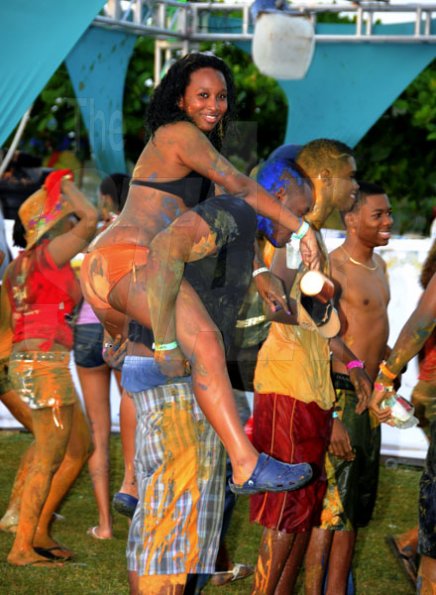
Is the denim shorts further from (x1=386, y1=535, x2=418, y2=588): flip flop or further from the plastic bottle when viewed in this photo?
the plastic bottle

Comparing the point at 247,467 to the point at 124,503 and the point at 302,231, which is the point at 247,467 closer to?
the point at 302,231

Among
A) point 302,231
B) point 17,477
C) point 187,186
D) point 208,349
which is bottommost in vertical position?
point 17,477

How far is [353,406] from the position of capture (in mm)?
4629

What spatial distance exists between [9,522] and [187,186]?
10.6 ft

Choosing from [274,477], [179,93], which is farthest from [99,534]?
[179,93]

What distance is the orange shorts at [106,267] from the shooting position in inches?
127

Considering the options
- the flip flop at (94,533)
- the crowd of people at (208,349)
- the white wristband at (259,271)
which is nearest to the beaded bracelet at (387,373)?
the crowd of people at (208,349)

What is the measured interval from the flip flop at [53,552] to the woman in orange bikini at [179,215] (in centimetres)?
238

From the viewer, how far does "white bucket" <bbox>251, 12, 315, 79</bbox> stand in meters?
11.7

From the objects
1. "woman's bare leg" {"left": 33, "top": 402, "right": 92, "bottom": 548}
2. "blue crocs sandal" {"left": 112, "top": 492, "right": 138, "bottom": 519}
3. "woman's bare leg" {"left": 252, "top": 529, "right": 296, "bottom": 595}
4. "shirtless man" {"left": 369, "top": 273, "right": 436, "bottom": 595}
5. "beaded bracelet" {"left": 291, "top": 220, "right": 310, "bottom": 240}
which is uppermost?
"beaded bracelet" {"left": 291, "top": 220, "right": 310, "bottom": 240}

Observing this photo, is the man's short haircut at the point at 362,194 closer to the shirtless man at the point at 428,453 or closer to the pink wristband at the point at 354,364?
the pink wristband at the point at 354,364

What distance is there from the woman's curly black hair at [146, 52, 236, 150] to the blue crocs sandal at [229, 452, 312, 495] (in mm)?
1038

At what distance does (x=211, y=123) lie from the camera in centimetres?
332

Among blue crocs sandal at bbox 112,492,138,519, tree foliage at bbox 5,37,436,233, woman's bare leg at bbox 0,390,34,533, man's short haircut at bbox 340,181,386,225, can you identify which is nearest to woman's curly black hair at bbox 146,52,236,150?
man's short haircut at bbox 340,181,386,225
